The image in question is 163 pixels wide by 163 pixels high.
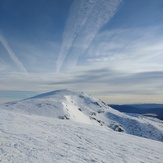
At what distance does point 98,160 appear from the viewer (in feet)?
33.7

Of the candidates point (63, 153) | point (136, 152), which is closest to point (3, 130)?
point (63, 153)

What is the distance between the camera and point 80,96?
13675 cm

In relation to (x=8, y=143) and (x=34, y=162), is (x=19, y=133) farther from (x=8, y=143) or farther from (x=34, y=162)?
(x=34, y=162)

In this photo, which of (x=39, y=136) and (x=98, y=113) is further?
(x=98, y=113)

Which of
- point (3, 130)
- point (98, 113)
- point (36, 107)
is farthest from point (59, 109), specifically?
point (3, 130)

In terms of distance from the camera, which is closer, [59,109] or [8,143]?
[8,143]

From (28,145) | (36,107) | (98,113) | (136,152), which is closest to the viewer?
(28,145)

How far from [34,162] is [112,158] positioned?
167 inches

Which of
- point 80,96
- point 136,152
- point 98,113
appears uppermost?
point 80,96

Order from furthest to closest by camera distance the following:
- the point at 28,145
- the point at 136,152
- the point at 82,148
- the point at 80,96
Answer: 1. the point at 80,96
2. the point at 136,152
3. the point at 82,148
4. the point at 28,145

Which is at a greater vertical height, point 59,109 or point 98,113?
point 98,113

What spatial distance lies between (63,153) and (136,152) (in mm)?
5019

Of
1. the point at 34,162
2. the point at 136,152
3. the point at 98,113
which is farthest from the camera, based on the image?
the point at 98,113

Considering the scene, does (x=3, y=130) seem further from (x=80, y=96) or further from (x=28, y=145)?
(x=80, y=96)
